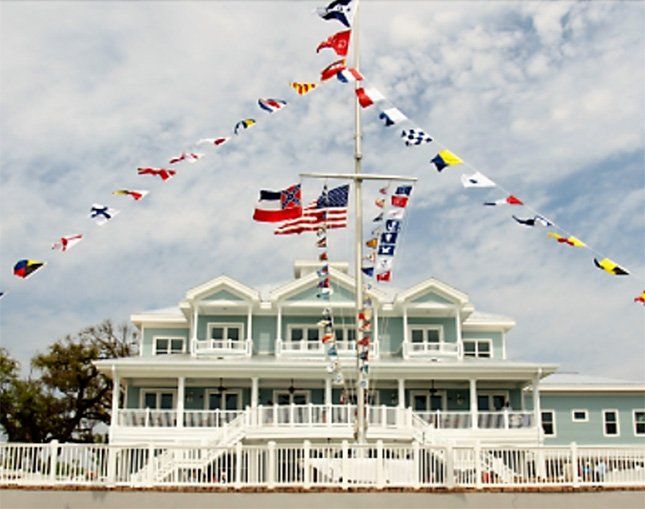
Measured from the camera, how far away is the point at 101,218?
1995 cm

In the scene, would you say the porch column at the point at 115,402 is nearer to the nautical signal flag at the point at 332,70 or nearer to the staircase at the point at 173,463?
the staircase at the point at 173,463

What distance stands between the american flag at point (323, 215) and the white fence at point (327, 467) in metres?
6.54

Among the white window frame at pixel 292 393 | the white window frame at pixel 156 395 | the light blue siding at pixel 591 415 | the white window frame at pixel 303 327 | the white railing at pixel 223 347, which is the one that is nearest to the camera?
the white window frame at pixel 292 393

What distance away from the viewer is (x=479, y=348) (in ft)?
125

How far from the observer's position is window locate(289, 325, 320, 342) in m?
36.6

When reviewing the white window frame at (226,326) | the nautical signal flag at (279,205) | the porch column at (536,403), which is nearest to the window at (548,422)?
the porch column at (536,403)

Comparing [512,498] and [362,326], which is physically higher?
[362,326]

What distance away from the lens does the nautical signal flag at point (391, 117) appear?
20.0 metres

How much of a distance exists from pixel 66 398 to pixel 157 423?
16144 mm

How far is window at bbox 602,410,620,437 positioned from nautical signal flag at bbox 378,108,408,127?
23.8m

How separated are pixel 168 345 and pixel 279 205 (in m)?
17.3

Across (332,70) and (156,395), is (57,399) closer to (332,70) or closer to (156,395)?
(156,395)

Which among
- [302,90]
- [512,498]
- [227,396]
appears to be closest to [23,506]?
[512,498]

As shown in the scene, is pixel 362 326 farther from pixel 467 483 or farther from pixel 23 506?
pixel 23 506
